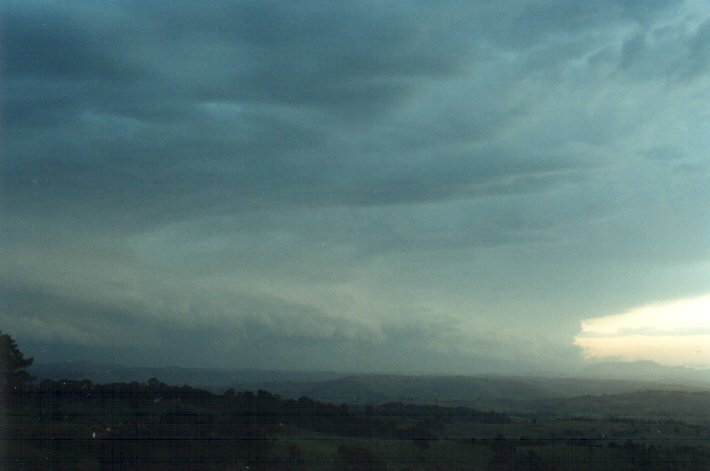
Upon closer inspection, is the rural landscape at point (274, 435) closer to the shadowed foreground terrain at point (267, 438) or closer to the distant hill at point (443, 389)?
the shadowed foreground terrain at point (267, 438)

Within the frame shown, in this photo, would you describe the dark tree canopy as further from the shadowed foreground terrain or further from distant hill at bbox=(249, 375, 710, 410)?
distant hill at bbox=(249, 375, 710, 410)

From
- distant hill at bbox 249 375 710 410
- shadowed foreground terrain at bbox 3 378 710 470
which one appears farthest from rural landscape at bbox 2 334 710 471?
distant hill at bbox 249 375 710 410

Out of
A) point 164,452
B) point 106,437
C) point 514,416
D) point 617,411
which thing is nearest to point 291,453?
point 164,452

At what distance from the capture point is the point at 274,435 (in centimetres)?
1359

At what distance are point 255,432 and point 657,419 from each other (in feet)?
41.3

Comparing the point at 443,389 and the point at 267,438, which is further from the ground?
the point at 267,438

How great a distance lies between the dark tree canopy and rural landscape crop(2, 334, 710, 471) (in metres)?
0.03

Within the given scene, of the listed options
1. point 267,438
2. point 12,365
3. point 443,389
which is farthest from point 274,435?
point 443,389

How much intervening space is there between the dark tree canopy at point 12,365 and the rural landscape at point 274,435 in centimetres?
3

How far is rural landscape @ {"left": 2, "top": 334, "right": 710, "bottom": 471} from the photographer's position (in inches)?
496

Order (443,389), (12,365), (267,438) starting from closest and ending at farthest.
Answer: (267,438) < (12,365) < (443,389)

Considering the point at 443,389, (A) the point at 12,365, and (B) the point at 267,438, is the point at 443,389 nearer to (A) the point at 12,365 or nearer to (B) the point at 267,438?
(B) the point at 267,438

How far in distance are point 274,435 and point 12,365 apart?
698 centimetres

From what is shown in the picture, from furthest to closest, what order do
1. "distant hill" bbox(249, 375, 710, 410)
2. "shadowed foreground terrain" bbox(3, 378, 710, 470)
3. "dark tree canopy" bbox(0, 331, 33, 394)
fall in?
"distant hill" bbox(249, 375, 710, 410)
"dark tree canopy" bbox(0, 331, 33, 394)
"shadowed foreground terrain" bbox(3, 378, 710, 470)
